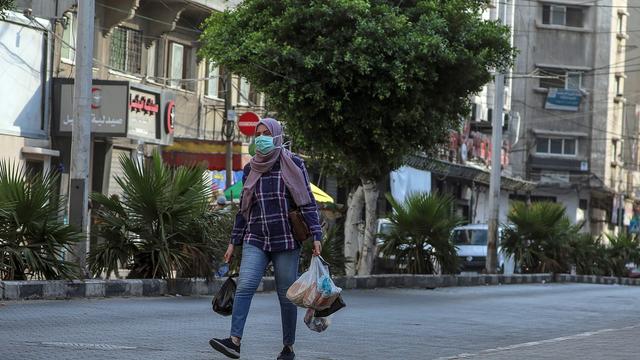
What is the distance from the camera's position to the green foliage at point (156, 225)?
61.4 feet

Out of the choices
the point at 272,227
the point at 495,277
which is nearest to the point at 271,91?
the point at 495,277

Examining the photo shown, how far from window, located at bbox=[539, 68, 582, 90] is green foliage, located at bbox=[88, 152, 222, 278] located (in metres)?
52.1

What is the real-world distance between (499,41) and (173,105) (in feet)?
31.2

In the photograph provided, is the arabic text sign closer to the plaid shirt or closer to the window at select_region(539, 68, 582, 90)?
the plaid shirt

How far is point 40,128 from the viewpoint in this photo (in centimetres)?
2869

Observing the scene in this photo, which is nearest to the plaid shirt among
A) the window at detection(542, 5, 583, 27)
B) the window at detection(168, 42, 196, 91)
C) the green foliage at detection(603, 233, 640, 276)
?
the window at detection(168, 42, 196, 91)

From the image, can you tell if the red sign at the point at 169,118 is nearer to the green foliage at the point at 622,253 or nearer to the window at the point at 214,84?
the window at the point at 214,84

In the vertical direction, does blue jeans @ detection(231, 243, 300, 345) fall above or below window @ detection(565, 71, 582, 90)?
below

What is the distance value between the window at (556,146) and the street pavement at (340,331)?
49936 mm

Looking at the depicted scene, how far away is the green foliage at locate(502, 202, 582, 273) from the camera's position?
3750 centimetres

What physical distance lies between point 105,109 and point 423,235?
764cm

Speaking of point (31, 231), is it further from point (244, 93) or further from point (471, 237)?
point (471, 237)

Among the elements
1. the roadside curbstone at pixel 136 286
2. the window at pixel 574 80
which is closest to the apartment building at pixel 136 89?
the roadside curbstone at pixel 136 286

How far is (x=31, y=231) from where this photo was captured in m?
16.7
